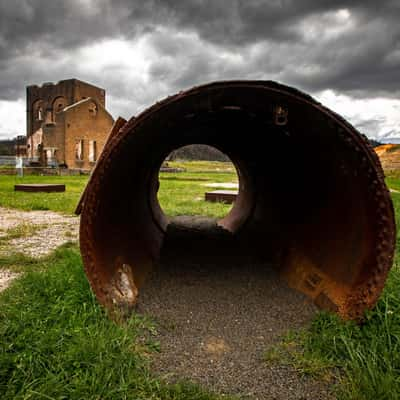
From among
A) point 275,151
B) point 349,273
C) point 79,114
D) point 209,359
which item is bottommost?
point 209,359

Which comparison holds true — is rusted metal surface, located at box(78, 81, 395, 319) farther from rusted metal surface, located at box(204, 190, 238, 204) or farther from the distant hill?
the distant hill

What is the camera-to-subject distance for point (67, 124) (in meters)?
26.3

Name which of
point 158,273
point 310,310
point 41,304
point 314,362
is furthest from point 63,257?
point 314,362

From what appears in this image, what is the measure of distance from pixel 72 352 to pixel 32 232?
419 centimetres

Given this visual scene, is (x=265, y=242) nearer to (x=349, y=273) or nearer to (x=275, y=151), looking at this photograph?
(x=275, y=151)

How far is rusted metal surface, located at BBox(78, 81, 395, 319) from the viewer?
7.45ft

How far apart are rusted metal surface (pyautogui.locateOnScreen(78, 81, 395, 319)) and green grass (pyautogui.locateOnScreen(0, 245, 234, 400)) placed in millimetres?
250

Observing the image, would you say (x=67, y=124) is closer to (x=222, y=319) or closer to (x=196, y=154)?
Result: (x=222, y=319)

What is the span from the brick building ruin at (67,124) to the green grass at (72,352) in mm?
25437

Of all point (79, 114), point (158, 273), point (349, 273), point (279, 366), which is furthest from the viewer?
point (79, 114)

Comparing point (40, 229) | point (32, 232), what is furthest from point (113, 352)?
point (40, 229)

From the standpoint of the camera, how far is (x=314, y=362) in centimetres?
212

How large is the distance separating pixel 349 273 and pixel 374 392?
3.10ft

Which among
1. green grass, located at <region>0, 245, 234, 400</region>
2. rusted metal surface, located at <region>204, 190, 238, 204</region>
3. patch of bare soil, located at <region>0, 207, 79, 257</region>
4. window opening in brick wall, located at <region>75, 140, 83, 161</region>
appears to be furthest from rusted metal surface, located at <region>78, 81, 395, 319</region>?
window opening in brick wall, located at <region>75, 140, 83, 161</region>
